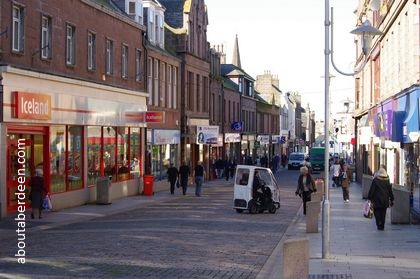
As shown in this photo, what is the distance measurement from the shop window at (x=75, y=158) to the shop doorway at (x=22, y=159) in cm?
243

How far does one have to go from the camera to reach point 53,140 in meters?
25.9

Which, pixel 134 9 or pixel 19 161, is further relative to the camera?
pixel 134 9

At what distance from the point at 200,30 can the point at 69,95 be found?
84.1ft

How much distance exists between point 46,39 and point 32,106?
325 centimetres

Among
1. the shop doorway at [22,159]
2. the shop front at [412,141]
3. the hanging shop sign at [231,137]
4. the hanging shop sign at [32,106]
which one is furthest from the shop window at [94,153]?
the hanging shop sign at [231,137]

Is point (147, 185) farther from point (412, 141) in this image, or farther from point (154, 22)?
point (412, 141)

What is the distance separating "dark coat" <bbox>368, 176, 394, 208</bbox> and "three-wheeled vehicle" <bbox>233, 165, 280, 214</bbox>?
6966 mm

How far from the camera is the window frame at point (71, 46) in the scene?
27369mm

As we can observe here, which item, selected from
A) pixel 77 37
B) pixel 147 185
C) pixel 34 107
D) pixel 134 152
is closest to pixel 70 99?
pixel 77 37

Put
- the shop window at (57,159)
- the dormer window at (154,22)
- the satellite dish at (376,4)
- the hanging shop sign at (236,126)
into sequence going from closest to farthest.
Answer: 1. the shop window at (57,159)
2. the satellite dish at (376,4)
3. the dormer window at (154,22)
4. the hanging shop sign at (236,126)

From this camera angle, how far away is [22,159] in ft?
75.1

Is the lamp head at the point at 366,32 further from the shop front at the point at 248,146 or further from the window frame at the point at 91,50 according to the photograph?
the shop front at the point at 248,146

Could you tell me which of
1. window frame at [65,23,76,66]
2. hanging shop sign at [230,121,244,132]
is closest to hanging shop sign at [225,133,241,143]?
hanging shop sign at [230,121,244,132]

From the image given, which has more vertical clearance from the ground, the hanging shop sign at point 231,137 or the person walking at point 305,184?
the hanging shop sign at point 231,137
